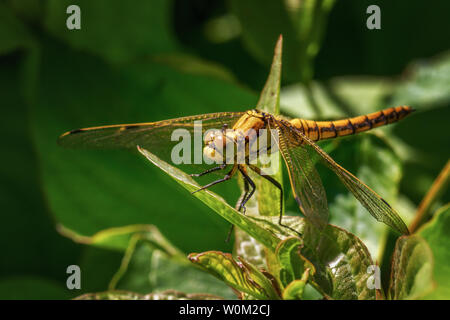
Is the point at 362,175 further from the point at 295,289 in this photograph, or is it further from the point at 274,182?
the point at 295,289

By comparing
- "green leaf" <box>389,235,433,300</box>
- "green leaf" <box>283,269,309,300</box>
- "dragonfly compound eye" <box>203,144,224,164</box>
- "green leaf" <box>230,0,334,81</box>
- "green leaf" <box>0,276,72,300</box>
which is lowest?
"green leaf" <box>0,276,72,300</box>

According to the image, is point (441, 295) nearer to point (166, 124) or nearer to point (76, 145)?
point (166, 124)

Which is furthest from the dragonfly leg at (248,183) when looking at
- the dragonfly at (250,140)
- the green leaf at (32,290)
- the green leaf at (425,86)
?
the green leaf at (425,86)

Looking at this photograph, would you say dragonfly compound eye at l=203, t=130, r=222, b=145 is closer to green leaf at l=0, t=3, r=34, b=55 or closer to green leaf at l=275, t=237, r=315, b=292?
green leaf at l=275, t=237, r=315, b=292

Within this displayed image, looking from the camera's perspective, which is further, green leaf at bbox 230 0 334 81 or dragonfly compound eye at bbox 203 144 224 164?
green leaf at bbox 230 0 334 81

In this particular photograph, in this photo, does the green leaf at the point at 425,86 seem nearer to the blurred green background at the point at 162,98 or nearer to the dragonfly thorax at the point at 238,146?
the blurred green background at the point at 162,98

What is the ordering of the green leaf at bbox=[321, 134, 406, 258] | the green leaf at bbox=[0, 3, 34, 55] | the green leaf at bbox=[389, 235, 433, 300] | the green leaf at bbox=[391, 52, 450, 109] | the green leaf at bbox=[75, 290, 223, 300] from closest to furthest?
the green leaf at bbox=[389, 235, 433, 300] < the green leaf at bbox=[75, 290, 223, 300] < the green leaf at bbox=[321, 134, 406, 258] < the green leaf at bbox=[0, 3, 34, 55] < the green leaf at bbox=[391, 52, 450, 109]

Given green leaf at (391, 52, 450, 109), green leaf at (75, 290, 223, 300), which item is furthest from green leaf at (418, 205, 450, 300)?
green leaf at (391, 52, 450, 109)
